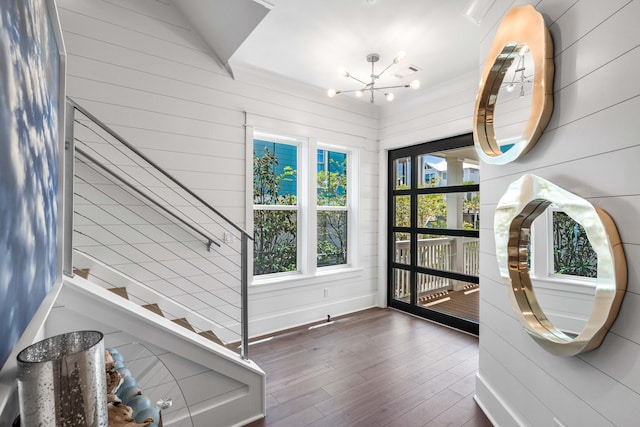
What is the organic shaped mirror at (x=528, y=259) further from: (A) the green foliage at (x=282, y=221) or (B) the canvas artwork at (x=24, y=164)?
(A) the green foliage at (x=282, y=221)

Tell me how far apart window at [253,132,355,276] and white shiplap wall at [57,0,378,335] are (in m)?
0.24

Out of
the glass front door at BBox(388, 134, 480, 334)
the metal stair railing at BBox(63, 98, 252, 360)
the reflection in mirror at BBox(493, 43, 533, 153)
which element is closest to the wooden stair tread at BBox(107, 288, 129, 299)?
the metal stair railing at BBox(63, 98, 252, 360)

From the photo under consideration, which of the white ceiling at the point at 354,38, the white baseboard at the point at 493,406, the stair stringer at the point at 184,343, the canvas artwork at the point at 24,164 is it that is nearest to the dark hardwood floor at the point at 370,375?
the white baseboard at the point at 493,406

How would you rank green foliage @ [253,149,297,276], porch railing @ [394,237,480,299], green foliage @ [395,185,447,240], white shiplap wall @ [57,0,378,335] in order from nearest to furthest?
white shiplap wall @ [57,0,378,335] → green foliage @ [253,149,297,276] → porch railing @ [394,237,480,299] → green foliage @ [395,185,447,240]

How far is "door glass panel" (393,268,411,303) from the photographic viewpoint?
429cm

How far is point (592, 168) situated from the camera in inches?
46.6

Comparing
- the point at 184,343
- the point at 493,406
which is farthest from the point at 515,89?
the point at 184,343

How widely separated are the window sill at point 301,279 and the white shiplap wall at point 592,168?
7.60ft

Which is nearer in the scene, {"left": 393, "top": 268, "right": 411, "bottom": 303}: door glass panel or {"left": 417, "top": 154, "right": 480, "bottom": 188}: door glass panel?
{"left": 417, "top": 154, "right": 480, "bottom": 188}: door glass panel

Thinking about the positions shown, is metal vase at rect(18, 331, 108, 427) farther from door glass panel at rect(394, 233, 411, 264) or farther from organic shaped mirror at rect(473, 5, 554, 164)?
door glass panel at rect(394, 233, 411, 264)

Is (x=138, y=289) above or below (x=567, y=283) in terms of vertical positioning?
below

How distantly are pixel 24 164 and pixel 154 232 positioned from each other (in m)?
2.08

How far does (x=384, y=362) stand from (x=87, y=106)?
3.28 meters

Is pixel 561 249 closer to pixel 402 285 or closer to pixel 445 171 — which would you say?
pixel 445 171
